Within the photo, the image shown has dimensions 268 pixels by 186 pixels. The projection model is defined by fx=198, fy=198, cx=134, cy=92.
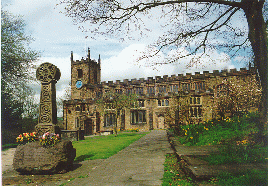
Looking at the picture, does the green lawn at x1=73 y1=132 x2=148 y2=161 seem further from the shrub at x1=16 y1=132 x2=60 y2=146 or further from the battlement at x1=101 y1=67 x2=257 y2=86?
the battlement at x1=101 y1=67 x2=257 y2=86

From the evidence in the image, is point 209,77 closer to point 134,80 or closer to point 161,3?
point 134,80

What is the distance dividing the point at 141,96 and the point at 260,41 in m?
34.1

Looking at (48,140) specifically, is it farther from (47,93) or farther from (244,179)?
(244,179)

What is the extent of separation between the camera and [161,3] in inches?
260

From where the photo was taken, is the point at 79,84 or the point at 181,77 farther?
the point at 79,84

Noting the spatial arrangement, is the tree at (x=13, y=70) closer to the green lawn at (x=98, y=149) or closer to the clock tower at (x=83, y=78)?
the green lawn at (x=98, y=149)

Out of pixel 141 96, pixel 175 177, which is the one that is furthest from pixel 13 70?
pixel 141 96

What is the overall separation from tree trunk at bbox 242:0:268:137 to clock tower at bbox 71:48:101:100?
157 ft

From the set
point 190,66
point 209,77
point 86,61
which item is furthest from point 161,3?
point 86,61

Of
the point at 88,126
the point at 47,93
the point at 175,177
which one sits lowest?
the point at 88,126

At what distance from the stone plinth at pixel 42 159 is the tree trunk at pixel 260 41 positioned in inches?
233

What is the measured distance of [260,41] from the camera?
5488 millimetres

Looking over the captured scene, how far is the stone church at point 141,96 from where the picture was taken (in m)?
36.9

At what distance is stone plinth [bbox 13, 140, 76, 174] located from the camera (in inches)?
241
